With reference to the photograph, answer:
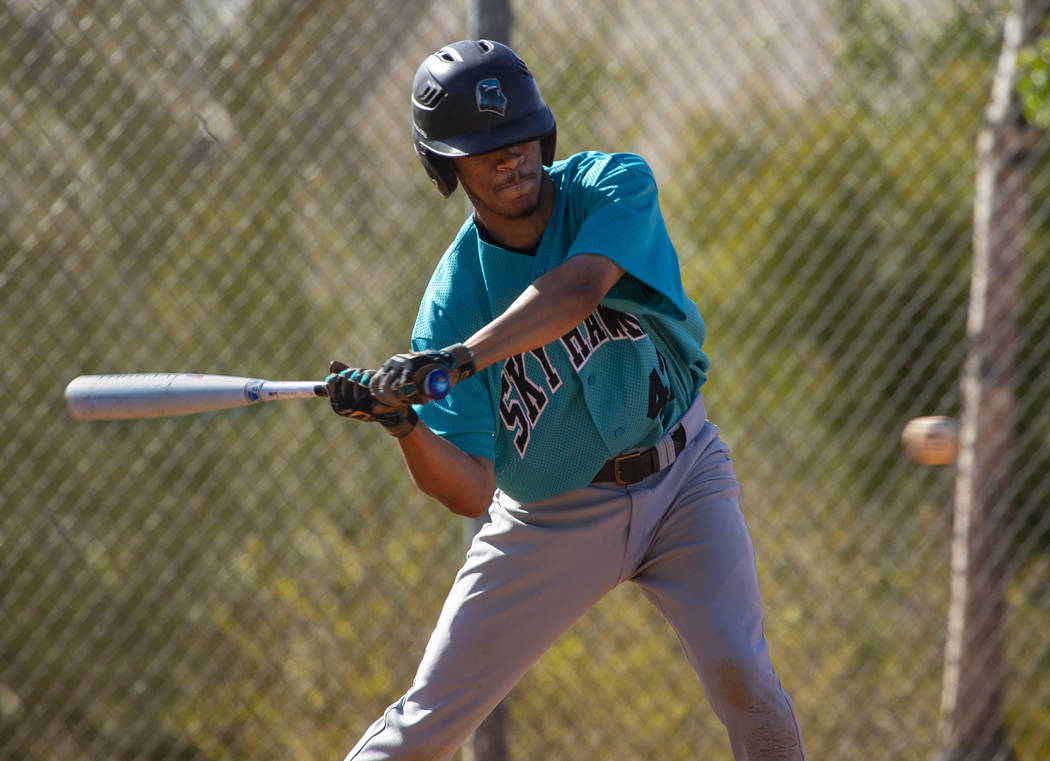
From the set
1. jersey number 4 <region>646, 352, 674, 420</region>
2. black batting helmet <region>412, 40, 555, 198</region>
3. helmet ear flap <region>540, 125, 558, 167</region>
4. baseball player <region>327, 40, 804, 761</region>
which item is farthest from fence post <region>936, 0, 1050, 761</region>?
black batting helmet <region>412, 40, 555, 198</region>

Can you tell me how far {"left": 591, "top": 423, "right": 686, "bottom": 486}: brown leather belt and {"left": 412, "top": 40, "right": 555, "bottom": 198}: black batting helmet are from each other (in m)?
0.73

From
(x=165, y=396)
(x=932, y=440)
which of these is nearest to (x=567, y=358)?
(x=165, y=396)

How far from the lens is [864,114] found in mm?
3920

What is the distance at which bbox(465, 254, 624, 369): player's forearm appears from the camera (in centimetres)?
210

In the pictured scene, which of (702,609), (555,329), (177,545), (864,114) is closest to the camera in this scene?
(555,329)

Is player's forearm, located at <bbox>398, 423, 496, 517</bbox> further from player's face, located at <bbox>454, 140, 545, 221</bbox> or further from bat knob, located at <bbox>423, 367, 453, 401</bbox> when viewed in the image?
player's face, located at <bbox>454, 140, 545, 221</bbox>

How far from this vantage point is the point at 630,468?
2.50 meters

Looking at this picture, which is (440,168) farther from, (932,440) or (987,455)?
(987,455)

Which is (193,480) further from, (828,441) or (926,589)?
(926,589)

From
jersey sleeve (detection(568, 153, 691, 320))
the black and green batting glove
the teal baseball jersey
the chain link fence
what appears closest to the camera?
the black and green batting glove

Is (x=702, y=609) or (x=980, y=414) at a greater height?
(x=702, y=609)

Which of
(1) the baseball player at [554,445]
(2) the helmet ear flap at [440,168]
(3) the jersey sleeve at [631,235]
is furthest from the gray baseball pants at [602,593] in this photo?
A: (2) the helmet ear flap at [440,168]

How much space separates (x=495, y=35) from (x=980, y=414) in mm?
2034

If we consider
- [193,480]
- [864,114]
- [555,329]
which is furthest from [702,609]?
[864,114]
